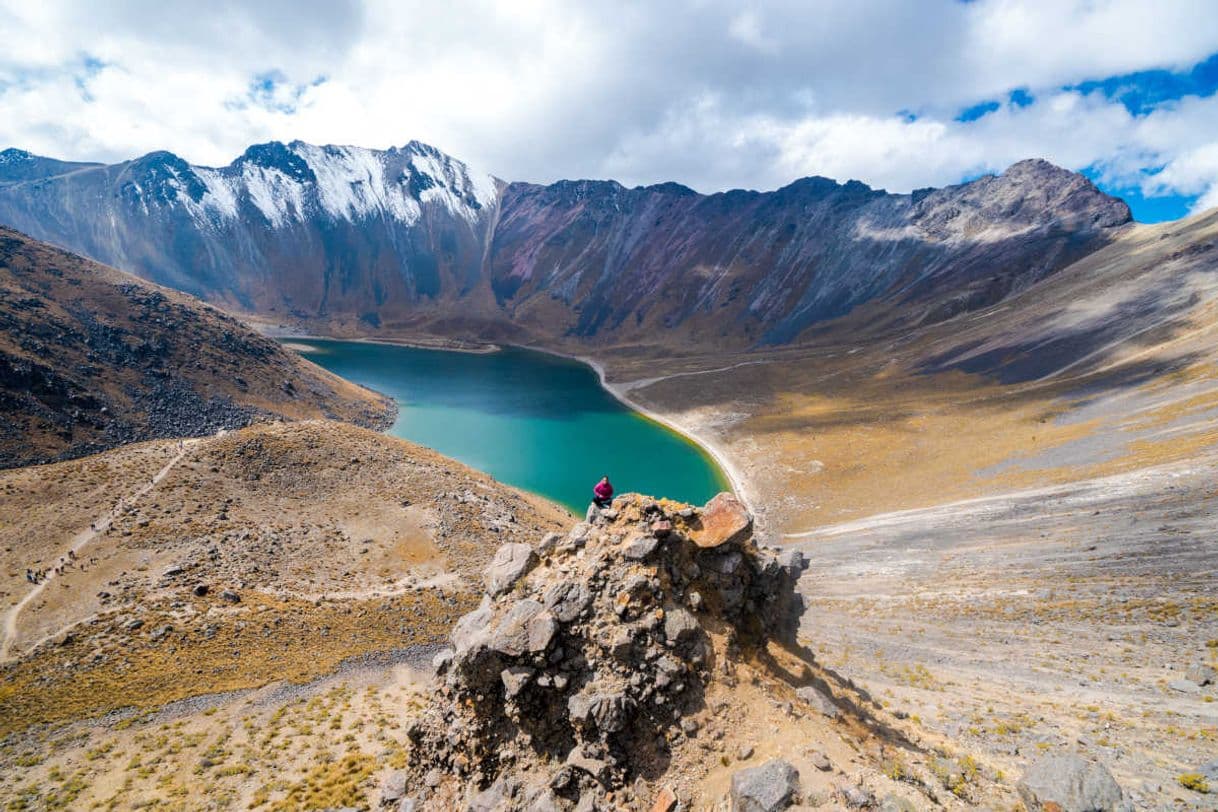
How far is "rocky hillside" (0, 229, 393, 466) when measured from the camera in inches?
1641

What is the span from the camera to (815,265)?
159 metres

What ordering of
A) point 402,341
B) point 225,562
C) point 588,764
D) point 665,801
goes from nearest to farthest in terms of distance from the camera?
point 665,801
point 588,764
point 225,562
point 402,341

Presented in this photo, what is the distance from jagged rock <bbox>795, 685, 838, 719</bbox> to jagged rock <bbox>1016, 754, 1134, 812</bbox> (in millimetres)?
2981

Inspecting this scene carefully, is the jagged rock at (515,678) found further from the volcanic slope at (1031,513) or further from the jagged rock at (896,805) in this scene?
the volcanic slope at (1031,513)

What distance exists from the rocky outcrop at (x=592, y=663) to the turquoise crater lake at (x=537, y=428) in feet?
125

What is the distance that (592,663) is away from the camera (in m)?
10.6

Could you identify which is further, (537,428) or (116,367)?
(537,428)

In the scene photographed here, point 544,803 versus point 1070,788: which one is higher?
point 1070,788

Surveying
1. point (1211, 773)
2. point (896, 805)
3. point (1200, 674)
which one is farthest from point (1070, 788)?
point (1200, 674)

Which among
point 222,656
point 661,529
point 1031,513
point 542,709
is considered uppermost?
point 1031,513

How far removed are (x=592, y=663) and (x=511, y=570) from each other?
384 cm

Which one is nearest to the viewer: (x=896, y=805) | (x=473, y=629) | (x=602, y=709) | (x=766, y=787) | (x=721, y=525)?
(x=896, y=805)

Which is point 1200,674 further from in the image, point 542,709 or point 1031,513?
point 542,709

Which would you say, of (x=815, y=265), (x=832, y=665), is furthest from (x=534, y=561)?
(x=815, y=265)
